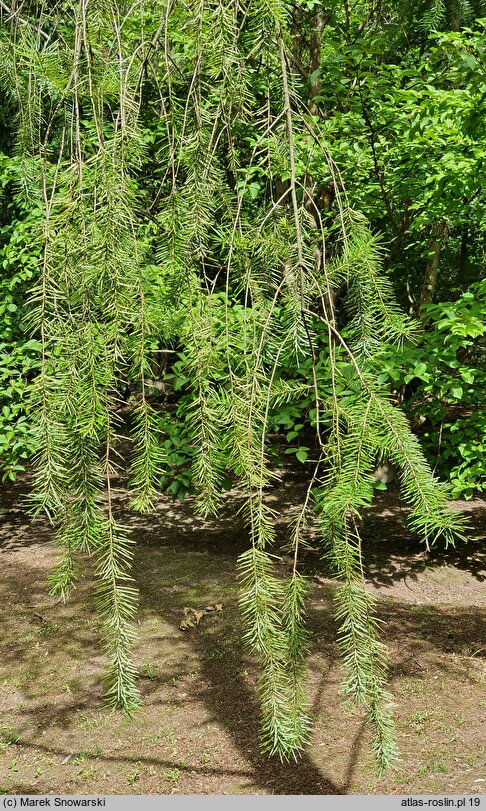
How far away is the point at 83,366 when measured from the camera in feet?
4.59

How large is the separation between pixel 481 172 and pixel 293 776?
3.66m

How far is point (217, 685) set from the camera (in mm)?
4562

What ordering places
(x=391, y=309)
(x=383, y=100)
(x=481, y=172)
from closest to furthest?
(x=391, y=309) < (x=481, y=172) < (x=383, y=100)

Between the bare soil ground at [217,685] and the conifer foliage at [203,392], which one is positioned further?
the bare soil ground at [217,685]

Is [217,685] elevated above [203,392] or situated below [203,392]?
below

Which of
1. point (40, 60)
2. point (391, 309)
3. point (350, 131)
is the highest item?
point (350, 131)

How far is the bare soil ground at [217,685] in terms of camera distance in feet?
12.3

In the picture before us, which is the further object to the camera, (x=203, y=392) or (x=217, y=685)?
(x=217, y=685)

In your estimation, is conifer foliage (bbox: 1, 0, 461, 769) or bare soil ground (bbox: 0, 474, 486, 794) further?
bare soil ground (bbox: 0, 474, 486, 794)

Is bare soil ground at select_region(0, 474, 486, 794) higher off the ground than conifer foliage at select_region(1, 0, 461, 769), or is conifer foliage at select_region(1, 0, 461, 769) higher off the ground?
conifer foliage at select_region(1, 0, 461, 769)

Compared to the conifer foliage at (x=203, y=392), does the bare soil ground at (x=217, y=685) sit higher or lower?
lower

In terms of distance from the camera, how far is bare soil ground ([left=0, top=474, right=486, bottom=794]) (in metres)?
3.74

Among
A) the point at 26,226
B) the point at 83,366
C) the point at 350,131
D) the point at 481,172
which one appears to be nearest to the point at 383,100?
the point at 350,131

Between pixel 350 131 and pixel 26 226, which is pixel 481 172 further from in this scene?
pixel 26 226
